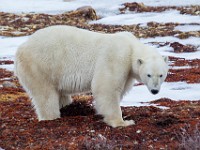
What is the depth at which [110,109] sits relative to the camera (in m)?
7.88

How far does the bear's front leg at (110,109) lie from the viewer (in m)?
7.84

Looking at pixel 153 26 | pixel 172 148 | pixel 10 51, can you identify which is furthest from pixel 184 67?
pixel 153 26

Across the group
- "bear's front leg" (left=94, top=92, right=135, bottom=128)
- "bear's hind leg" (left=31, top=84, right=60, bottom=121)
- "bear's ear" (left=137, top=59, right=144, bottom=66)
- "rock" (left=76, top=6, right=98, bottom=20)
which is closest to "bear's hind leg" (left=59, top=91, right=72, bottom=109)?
"bear's hind leg" (left=31, top=84, right=60, bottom=121)

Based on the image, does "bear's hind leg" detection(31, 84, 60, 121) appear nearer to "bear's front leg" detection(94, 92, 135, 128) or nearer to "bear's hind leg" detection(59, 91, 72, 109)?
"bear's hind leg" detection(59, 91, 72, 109)

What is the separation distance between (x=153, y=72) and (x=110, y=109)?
1025 millimetres

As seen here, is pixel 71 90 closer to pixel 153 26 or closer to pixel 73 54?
pixel 73 54

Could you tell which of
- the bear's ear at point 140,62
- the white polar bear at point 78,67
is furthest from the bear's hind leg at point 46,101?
the bear's ear at point 140,62

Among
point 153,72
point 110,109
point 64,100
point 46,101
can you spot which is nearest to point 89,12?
point 64,100

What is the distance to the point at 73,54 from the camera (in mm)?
8391

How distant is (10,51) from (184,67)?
11244mm

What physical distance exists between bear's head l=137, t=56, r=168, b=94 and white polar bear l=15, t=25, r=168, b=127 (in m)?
0.28

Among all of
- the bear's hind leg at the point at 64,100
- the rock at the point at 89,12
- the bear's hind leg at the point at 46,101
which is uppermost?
the bear's hind leg at the point at 46,101

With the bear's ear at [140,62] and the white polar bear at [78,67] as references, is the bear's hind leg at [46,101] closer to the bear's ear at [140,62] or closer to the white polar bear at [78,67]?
the white polar bear at [78,67]

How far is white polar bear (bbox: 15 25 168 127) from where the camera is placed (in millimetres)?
7855
